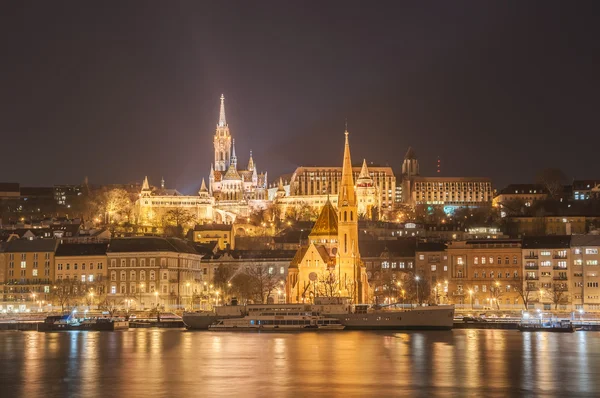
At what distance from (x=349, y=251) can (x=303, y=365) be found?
50535 mm

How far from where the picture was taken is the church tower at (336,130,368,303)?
371ft

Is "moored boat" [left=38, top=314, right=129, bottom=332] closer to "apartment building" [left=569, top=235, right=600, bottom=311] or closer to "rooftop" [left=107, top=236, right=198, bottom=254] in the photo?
"rooftop" [left=107, top=236, right=198, bottom=254]

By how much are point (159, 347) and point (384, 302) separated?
169 feet

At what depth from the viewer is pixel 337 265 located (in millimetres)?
114000

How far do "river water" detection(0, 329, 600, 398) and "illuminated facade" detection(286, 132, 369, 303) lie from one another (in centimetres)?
2389

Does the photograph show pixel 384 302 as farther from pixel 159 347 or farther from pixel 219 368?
pixel 219 368

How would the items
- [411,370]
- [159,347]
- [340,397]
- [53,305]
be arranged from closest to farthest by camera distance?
[340,397] < [411,370] < [159,347] < [53,305]

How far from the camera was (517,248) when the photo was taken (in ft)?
413

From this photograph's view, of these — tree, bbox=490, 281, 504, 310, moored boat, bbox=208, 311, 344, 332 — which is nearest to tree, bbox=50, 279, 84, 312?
moored boat, bbox=208, 311, 344, 332

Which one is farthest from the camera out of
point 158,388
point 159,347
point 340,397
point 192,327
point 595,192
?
point 595,192

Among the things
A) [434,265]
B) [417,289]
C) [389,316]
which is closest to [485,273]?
[434,265]

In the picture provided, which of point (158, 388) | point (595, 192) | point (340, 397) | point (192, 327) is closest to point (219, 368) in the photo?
point (158, 388)

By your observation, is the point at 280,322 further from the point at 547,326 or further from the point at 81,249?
the point at 81,249

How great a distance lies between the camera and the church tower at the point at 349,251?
11294cm
